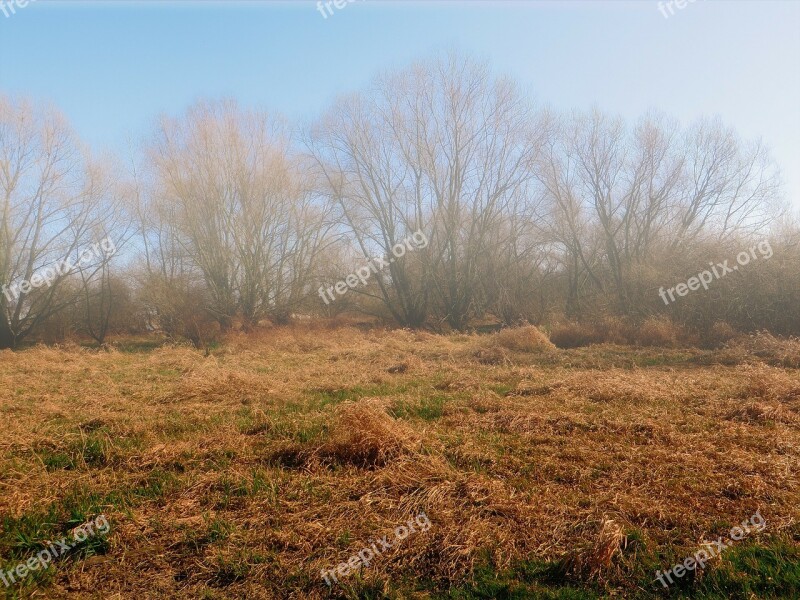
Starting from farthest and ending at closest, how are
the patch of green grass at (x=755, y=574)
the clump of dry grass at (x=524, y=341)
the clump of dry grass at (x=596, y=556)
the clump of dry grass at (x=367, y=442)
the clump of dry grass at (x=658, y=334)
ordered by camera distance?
1. the clump of dry grass at (x=658, y=334)
2. the clump of dry grass at (x=524, y=341)
3. the clump of dry grass at (x=367, y=442)
4. the clump of dry grass at (x=596, y=556)
5. the patch of green grass at (x=755, y=574)

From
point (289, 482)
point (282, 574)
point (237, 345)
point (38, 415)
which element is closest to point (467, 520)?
point (282, 574)

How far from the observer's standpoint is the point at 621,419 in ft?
19.5

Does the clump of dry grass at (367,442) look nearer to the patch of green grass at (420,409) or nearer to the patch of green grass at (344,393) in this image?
the patch of green grass at (420,409)

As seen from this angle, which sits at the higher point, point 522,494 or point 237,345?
point 237,345

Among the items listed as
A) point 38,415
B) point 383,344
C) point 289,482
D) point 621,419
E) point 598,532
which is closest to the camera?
point 598,532

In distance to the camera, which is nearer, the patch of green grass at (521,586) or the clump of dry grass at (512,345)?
the patch of green grass at (521,586)

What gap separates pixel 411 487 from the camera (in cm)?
412

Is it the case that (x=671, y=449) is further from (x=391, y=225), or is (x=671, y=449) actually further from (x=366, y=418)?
(x=391, y=225)

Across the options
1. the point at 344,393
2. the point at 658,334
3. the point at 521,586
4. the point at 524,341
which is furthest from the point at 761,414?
the point at 658,334

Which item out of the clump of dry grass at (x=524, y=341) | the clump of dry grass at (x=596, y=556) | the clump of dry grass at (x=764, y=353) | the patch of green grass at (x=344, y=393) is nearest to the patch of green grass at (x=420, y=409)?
the patch of green grass at (x=344, y=393)

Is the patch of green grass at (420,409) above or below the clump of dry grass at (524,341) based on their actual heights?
below

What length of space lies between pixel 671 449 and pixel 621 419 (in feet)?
3.55

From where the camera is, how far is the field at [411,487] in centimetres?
293

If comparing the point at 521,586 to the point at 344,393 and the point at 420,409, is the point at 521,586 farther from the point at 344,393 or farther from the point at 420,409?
the point at 344,393
